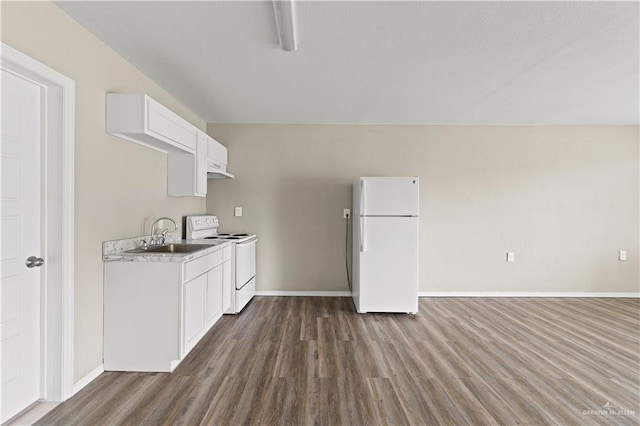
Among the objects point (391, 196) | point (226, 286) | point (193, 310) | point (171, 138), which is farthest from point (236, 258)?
point (391, 196)

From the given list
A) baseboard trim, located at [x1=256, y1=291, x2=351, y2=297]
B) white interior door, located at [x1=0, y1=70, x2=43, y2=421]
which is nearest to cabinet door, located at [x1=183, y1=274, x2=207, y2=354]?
white interior door, located at [x1=0, y1=70, x2=43, y2=421]

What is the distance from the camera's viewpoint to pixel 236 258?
3.59 metres

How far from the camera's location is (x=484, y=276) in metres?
4.44

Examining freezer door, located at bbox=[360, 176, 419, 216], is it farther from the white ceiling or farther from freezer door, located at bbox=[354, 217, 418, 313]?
the white ceiling

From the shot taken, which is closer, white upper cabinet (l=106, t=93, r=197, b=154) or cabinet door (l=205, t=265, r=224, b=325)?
white upper cabinet (l=106, t=93, r=197, b=154)

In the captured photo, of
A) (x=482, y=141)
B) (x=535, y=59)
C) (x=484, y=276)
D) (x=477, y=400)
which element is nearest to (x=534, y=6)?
(x=535, y=59)

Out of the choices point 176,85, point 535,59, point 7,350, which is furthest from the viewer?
point 176,85

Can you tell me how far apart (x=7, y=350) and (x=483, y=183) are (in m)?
5.01

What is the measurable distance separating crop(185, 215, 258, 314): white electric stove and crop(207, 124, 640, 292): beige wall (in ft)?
1.07

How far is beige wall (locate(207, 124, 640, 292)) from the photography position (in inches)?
174

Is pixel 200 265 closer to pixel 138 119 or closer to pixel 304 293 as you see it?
pixel 138 119

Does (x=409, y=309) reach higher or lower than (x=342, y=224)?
lower

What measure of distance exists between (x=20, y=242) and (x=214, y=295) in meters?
1.56

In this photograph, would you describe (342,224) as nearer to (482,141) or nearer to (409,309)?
(409,309)
